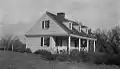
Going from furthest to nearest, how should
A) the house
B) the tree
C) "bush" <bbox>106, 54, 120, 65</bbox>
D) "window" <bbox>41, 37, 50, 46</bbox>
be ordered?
1. the tree
2. "window" <bbox>41, 37, 50, 46</bbox>
3. the house
4. "bush" <bbox>106, 54, 120, 65</bbox>

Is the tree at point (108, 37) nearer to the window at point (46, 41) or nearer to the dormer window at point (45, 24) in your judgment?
the window at point (46, 41)

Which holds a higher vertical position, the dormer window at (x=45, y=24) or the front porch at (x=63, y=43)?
the dormer window at (x=45, y=24)

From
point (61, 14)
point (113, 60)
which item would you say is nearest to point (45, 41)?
point (61, 14)

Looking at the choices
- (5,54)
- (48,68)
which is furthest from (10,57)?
(48,68)

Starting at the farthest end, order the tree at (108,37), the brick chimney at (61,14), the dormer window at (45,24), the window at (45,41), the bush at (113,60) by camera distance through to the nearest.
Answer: the tree at (108,37) → the brick chimney at (61,14) → the dormer window at (45,24) → the window at (45,41) → the bush at (113,60)

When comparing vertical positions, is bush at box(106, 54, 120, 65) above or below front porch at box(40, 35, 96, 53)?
below

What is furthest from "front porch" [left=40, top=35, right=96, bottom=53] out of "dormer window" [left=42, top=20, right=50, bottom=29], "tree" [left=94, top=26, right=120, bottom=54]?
"tree" [left=94, top=26, right=120, bottom=54]

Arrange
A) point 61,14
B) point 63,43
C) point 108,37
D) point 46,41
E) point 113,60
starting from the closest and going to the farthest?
point 113,60
point 46,41
point 63,43
point 61,14
point 108,37

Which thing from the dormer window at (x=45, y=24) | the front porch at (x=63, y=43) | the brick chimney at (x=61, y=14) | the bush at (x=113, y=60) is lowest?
the bush at (x=113, y=60)

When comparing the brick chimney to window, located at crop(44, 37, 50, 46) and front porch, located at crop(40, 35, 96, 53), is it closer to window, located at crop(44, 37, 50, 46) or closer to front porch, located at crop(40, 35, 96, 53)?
front porch, located at crop(40, 35, 96, 53)

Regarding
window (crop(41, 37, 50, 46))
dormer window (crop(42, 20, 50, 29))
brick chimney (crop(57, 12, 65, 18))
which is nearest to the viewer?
window (crop(41, 37, 50, 46))

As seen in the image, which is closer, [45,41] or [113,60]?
[113,60]

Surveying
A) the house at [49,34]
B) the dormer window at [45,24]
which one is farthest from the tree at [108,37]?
the dormer window at [45,24]

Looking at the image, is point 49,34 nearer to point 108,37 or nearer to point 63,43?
point 63,43
